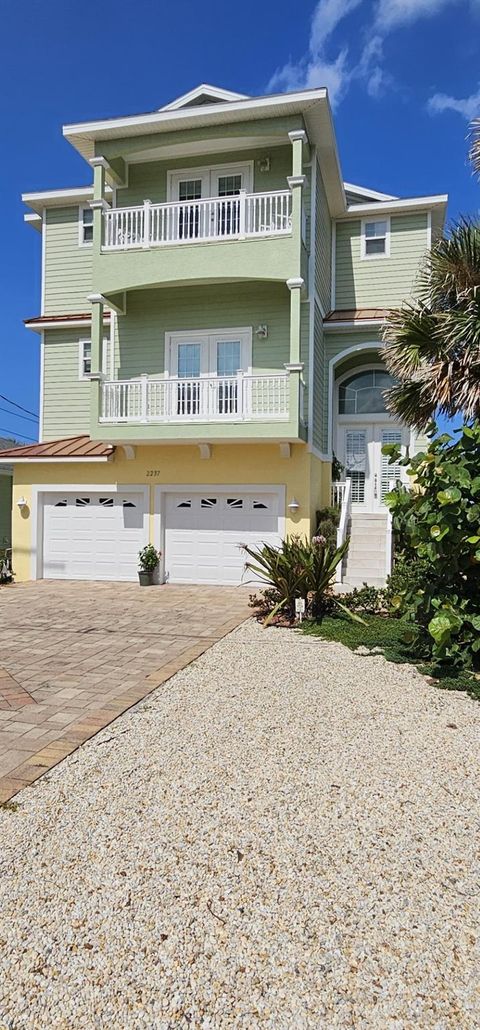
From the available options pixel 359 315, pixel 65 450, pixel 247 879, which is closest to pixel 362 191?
pixel 359 315

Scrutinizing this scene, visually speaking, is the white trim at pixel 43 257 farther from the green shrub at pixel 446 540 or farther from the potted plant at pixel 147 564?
the green shrub at pixel 446 540

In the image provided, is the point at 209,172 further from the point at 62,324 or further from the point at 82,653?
the point at 82,653

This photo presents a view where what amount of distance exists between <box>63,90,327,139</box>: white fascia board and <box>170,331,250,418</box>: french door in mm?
4512

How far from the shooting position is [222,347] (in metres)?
14.5

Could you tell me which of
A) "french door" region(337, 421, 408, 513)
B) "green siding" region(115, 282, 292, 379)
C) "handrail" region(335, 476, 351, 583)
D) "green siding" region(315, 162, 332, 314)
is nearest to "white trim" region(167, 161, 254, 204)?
"green siding" region(315, 162, 332, 314)

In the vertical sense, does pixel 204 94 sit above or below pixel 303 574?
above

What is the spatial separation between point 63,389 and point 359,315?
27.7ft

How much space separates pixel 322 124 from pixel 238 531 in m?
9.21

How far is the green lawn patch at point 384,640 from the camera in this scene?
610 cm

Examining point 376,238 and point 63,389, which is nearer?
point 376,238

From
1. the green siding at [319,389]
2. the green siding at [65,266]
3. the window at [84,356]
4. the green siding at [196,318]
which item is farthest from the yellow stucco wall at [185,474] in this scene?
the green siding at [65,266]

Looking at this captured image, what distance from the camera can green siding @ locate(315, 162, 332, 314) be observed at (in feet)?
47.1

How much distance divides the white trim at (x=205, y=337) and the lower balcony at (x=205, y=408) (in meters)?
1.24

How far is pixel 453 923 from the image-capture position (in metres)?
2.48
